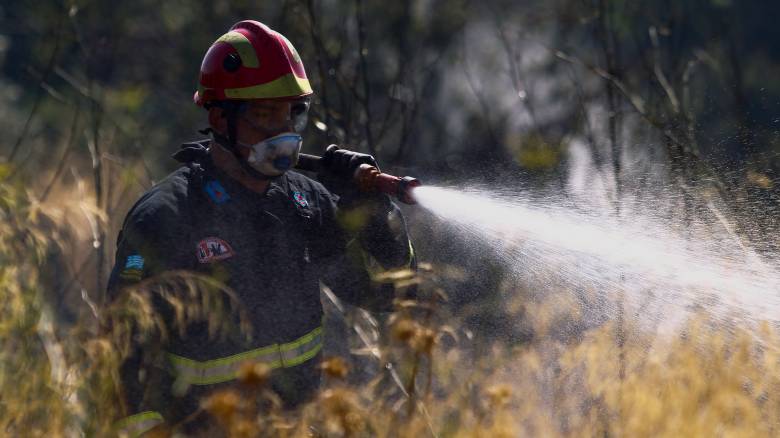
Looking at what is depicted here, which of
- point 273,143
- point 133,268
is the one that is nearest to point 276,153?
point 273,143

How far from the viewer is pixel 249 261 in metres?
3.04

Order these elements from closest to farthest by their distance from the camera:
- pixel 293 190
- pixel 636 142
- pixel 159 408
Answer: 1. pixel 159 408
2. pixel 293 190
3. pixel 636 142

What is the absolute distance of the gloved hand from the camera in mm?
3297

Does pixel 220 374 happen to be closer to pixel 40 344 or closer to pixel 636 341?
pixel 40 344

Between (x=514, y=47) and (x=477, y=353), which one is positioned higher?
(x=514, y=47)

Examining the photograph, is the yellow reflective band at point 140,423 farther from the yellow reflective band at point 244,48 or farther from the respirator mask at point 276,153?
the yellow reflective band at point 244,48

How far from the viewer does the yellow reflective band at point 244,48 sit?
3.26 metres

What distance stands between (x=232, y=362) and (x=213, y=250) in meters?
0.36

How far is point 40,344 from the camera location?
3.04m

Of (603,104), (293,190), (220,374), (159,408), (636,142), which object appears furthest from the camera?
(603,104)

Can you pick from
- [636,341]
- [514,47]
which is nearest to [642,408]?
[636,341]

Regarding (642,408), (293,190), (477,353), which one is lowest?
(477,353)

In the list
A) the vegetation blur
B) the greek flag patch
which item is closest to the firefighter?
the greek flag patch

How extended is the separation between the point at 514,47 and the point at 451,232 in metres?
2.62
